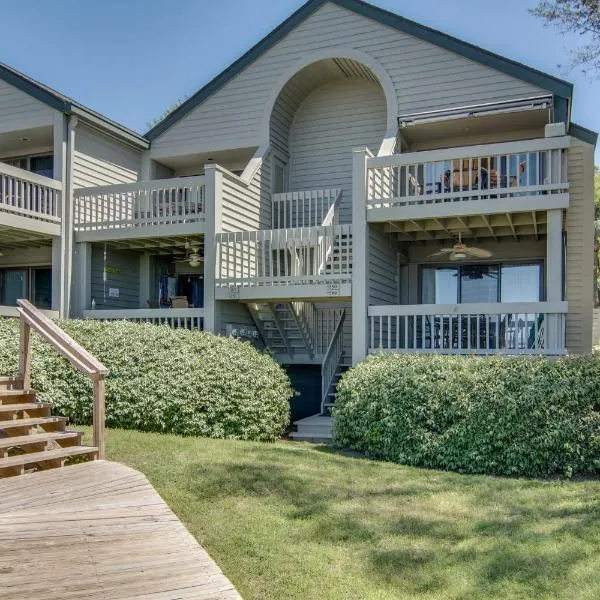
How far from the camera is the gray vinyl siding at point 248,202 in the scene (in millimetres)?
13359

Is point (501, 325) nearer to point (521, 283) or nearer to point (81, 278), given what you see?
point (521, 283)

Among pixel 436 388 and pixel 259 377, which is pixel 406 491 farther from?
pixel 259 377

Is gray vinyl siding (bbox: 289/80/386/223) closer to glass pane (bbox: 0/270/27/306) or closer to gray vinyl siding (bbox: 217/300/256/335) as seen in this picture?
gray vinyl siding (bbox: 217/300/256/335)

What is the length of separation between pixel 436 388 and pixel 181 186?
7.30 m

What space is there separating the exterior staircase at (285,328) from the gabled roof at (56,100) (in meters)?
5.58

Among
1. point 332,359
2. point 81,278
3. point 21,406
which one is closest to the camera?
point 21,406

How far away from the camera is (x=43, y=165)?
15938 mm

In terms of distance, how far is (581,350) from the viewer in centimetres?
1168

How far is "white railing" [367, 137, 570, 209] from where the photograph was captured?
10844mm

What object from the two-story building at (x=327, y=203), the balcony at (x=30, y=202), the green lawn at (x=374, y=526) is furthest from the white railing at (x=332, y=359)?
the balcony at (x=30, y=202)

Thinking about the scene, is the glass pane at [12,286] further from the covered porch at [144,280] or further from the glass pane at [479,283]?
the glass pane at [479,283]

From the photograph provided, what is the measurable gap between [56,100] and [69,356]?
8.72 m

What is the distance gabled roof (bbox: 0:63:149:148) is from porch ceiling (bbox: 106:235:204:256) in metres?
2.77

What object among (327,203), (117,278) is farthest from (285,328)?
(117,278)
